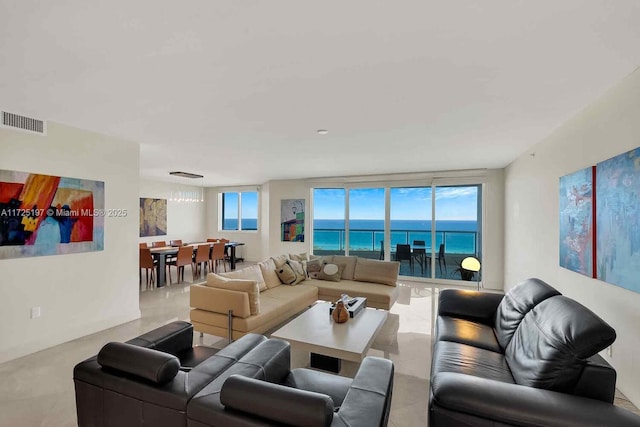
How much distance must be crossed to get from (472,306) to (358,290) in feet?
5.38

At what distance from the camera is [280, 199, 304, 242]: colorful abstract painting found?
26.5 feet

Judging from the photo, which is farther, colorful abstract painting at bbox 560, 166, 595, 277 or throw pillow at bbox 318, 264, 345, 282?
throw pillow at bbox 318, 264, 345, 282

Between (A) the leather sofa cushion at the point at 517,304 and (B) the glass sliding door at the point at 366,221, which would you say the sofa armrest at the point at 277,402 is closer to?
(A) the leather sofa cushion at the point at 517,304

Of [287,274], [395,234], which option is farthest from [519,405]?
[395,234]

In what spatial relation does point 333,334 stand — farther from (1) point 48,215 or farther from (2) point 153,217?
(2) point 153,217

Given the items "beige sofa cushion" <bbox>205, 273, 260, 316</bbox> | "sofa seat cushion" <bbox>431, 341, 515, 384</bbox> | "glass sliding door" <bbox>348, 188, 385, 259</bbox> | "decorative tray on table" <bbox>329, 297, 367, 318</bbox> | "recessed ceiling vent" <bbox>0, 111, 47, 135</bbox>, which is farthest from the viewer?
"glass sliding door" <bbox>348, 188, 385, 259</bbox>

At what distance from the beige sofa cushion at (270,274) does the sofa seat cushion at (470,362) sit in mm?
2603

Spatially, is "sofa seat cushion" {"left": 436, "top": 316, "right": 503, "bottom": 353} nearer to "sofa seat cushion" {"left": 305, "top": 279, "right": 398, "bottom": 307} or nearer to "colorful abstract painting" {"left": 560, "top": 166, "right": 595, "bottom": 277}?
"colorful abstract painting" {"left": 560, "top": 166, "right": 595, "bottom": 277}

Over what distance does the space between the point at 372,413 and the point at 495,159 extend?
17.0 ft

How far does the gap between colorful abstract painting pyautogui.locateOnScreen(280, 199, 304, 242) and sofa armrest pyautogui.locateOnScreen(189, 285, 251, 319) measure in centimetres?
477

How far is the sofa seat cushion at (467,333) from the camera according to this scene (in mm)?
2453

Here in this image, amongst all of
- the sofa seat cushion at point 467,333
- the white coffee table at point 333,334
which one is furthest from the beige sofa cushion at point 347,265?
the sofa seat cushion at point 467,333

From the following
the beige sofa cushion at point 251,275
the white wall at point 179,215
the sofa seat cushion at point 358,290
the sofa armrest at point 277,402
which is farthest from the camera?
the white wall at point 179,215

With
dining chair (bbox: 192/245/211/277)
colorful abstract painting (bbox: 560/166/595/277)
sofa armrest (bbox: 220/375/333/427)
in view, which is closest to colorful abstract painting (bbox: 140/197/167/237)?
dining chair (bbox: 192/245/211/277)
